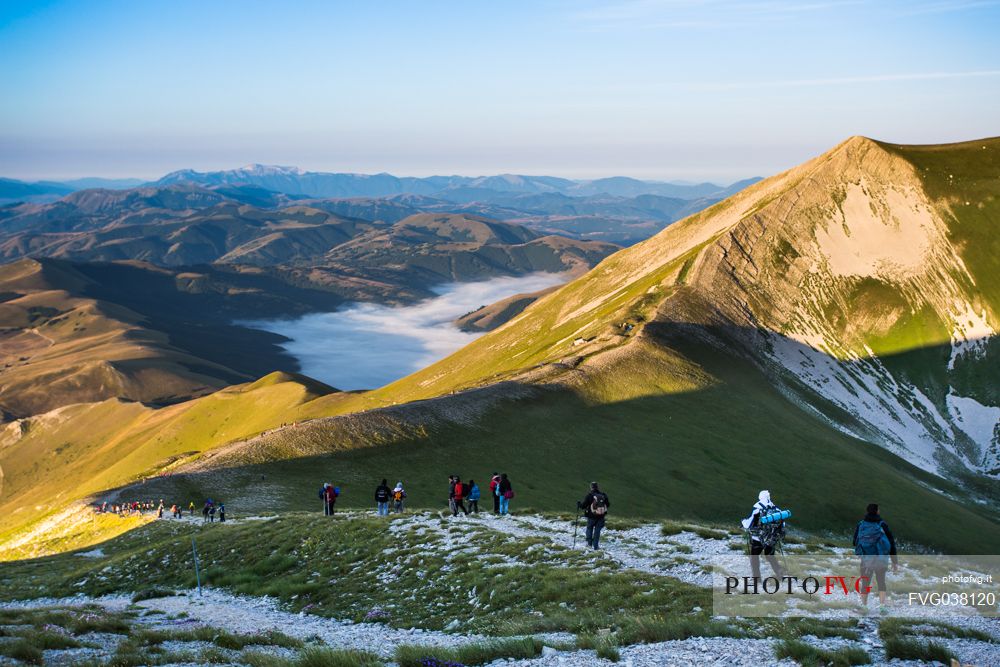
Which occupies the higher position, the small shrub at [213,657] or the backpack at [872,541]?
the backpack at [872,541]

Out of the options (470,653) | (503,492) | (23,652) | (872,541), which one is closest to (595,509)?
(872,541)

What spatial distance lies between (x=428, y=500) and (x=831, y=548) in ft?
120

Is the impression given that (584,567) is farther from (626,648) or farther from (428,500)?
(428,500)

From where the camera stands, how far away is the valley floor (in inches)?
661

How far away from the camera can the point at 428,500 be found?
5900 cm

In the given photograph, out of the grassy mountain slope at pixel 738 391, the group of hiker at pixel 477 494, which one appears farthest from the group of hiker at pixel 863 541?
the grassy mountain slope at pixel 738 391

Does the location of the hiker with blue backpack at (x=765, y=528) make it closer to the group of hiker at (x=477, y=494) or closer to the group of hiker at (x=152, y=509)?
the group of hiker at (x=477, y=494)

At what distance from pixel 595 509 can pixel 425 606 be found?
7.34 meters

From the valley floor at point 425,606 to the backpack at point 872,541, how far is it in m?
2.06

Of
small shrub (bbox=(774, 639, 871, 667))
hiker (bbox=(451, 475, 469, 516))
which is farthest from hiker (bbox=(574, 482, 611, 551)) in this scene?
hiker (bbox=(451, 475, 469, 516))

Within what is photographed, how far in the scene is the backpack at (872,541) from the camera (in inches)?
773

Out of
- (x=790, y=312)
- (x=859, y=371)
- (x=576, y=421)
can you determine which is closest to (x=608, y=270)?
(x=790, y=312)

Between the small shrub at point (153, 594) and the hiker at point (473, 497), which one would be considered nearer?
the small shrub at point (153, 594)

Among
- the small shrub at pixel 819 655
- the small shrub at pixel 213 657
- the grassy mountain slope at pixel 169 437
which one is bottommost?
the grassy mountain slope at pixel 169 437
